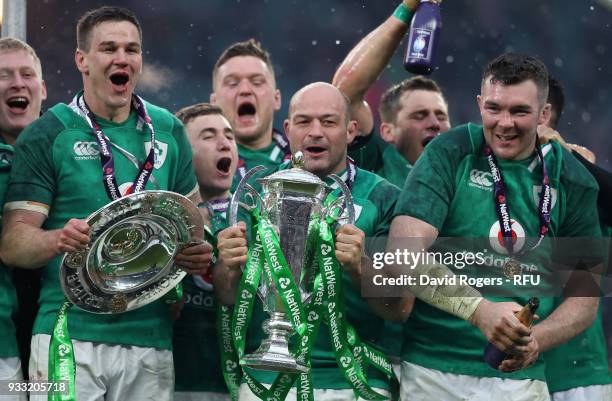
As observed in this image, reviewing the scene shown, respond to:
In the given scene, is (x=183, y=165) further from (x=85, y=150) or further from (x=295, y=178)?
(x=295, y=178)

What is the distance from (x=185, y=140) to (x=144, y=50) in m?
4.53

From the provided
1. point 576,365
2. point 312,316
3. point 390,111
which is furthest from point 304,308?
point 390,111

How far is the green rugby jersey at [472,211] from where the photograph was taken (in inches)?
173

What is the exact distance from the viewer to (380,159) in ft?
18.2

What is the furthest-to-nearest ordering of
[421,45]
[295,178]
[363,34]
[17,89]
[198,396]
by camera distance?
[363,34]
[421,45]
[17,89]
[198,396]
[295,178]

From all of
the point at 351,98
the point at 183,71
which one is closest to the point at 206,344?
the point at 351,98

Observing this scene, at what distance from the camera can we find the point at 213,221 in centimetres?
498

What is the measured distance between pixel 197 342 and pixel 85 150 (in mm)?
990

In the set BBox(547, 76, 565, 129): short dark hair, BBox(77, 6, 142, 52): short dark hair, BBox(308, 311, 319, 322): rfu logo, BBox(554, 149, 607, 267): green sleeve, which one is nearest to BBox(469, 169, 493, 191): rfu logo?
BBox(554, 149, 607, 267): green sleeve

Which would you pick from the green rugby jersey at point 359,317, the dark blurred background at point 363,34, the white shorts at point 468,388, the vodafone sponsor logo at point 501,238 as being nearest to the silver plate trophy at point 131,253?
the green rugby jersey at point 359,317

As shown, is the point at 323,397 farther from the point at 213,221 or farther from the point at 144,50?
the point at 144,50

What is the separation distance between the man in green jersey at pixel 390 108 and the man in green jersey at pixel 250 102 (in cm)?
42

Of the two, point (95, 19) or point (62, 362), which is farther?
point (95, 19)

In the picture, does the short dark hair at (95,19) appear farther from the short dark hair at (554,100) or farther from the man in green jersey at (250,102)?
the short dark hair at (554,100)
